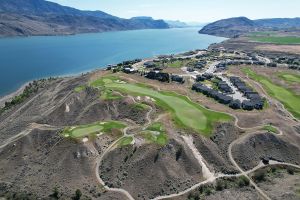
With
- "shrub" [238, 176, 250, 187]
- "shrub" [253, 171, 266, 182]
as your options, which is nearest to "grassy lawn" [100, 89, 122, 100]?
"shrub" [238, 176, 250, 187]

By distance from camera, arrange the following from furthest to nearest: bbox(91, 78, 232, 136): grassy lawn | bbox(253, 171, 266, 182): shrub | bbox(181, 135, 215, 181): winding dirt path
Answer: bbox(91, 78, 232, 136): grassy lawn, bbox(253, 171, 266, 182): shrub, bbox(181, 135, 215, 181): winding dirt path

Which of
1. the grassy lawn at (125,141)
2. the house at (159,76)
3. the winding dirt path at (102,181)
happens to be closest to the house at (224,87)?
the house at (159,76)

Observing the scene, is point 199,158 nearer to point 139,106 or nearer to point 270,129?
point 270,129

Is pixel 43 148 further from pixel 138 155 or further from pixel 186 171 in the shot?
pixel 186 171

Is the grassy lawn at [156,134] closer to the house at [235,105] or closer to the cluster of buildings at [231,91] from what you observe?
the house at [235,105]

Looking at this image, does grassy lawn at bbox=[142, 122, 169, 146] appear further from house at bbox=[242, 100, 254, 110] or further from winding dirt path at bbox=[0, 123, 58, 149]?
house at bbox=[242, 100, 254, 110]

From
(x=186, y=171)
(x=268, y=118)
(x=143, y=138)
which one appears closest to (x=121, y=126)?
(x=143, y=138)
